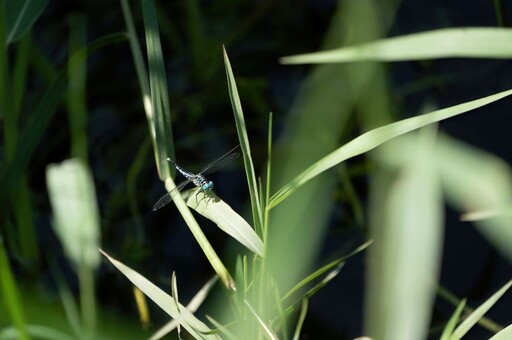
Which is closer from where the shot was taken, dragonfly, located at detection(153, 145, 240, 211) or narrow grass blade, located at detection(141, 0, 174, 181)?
narrow grass blade, located at detection(141, 0, 174, 181)

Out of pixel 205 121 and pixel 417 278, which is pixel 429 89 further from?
pixel 417 278

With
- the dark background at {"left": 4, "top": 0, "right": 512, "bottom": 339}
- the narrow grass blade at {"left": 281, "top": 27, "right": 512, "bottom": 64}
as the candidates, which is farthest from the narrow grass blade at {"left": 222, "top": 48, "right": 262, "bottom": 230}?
the dark background at {"left": 4, "top": 0, "right": 512, "bottom": 339}

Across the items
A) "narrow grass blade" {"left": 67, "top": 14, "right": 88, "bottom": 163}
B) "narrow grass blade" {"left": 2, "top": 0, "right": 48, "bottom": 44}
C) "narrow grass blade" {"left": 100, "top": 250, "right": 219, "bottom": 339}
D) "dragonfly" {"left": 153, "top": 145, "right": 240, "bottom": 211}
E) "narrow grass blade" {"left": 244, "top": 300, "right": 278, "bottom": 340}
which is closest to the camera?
"narrow grass blade" {"left": 244, "top": 300, "right": 278, "bottom": 340}

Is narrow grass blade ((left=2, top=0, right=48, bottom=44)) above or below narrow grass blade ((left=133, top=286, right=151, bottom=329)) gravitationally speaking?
above

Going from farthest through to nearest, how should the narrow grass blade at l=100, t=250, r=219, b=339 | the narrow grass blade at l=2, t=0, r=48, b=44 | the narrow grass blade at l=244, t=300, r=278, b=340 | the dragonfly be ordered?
the narrow grass blade at l=2, t=0, r=48, b=44 → the dragonfly → the narrow grass blade at l=100, t=250, r=219, b=339 → the narrow grass blade at l=244, t=300, r=278, b=340

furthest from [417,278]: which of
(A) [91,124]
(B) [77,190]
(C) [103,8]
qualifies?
(C) [103,8]

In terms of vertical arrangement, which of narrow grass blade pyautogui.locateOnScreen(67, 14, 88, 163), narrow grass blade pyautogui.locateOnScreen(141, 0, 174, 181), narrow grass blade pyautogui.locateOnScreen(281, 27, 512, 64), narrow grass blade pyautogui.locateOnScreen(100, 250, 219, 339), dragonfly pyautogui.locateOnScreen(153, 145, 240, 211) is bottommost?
narrow grass blade pyautogui.locateOnScreen(100, 250, 219, 339)

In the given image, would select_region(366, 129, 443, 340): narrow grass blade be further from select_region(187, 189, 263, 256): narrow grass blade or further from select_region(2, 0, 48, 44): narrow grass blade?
select_region(2, 0, 48, 44): narrow grass blade
